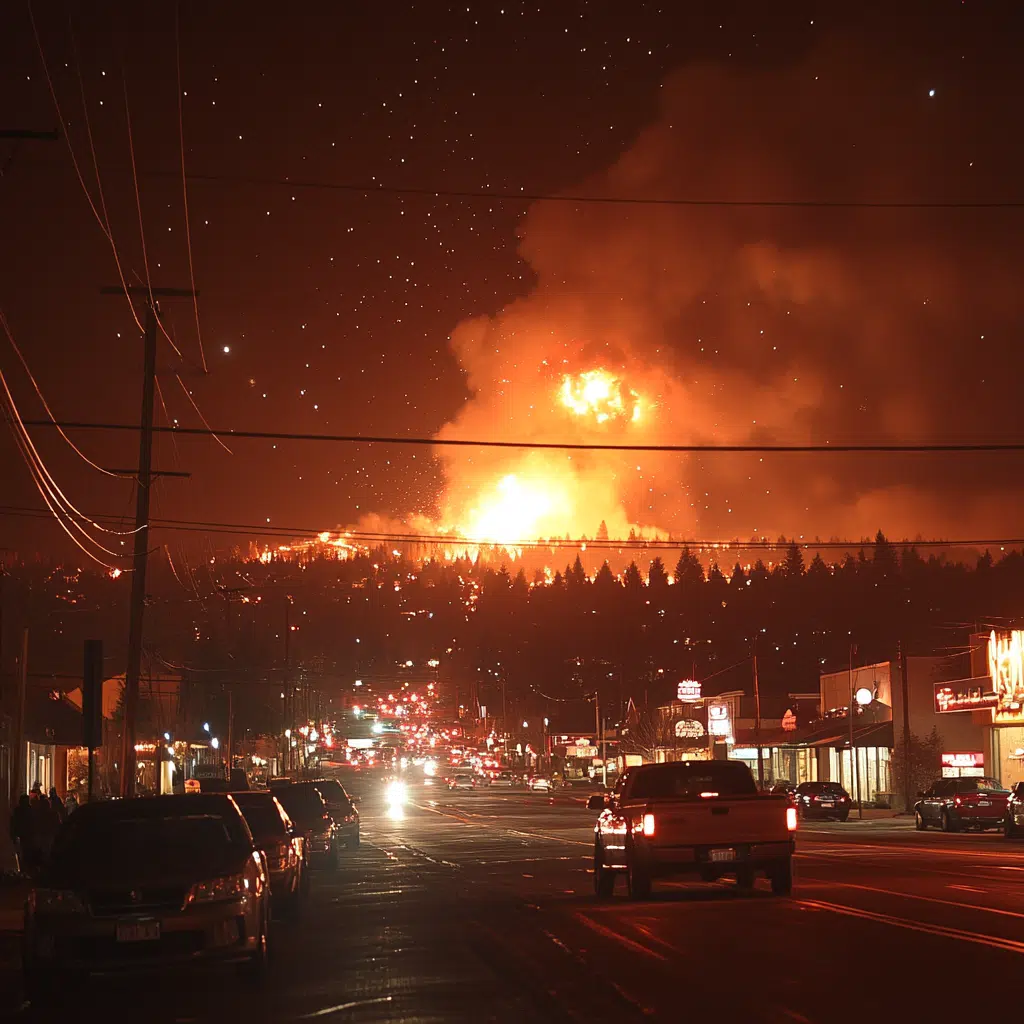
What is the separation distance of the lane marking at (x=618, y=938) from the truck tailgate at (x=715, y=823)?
7.35 feet

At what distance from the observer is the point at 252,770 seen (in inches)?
4685

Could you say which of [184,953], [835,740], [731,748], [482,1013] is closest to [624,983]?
[482,1013]

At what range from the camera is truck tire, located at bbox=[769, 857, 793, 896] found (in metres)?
21.6

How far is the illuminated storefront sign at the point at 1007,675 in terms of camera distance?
181ft

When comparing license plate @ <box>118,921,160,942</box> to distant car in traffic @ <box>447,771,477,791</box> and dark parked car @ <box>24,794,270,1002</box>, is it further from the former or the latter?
distant car in traffic @ <box>447,771,477,791</box>

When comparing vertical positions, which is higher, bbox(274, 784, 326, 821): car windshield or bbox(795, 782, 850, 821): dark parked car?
bbox(274, 784, 326, 821): car windshield

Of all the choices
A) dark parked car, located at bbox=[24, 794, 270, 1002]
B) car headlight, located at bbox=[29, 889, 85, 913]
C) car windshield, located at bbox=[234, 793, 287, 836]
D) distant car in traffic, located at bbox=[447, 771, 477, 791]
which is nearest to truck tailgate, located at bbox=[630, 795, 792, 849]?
car windshield, located at bbox=[234, 793, 287, 836]

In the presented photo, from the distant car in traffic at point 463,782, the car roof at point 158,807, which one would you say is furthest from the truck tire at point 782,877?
the distant car in traffic at point 463,782

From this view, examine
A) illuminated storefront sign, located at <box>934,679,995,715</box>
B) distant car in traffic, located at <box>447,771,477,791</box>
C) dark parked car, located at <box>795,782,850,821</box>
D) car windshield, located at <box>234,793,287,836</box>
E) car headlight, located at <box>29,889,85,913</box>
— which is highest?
illuminated storefront sign, located at <box>934,679,995,715</box>

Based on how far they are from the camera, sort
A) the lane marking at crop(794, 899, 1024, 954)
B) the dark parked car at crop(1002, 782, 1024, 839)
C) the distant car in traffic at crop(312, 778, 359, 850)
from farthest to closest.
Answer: the dark parked car at crop(1002, 782, 1024, 839)
the distant car in traffic at crop(312, 778, 359, 850)
the lane marking at crop(794, 899, 1024, 954)

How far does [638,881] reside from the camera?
2183cm

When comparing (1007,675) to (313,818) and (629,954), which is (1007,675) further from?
(629,954)

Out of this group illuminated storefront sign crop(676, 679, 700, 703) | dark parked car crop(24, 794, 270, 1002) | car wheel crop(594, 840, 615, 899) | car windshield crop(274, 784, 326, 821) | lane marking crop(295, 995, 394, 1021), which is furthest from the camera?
illuminated storefront sign crop(676, 679, 700, 703)

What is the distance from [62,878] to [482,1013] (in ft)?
14.2
